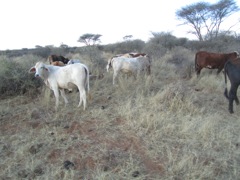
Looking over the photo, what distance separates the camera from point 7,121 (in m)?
5.80

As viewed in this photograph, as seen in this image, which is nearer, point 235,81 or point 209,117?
point 209,117

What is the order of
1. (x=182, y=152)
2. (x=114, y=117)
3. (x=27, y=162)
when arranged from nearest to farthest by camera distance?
1. (x=27, y=162)
2. (x=182, y=152)
3. (x=114, y=117)

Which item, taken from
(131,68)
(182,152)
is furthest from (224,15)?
(182,152)

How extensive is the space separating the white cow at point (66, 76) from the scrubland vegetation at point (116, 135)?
0.50 metres

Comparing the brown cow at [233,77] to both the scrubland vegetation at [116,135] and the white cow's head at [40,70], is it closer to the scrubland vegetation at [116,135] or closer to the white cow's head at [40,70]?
the scrubland vegetation at [116,135]

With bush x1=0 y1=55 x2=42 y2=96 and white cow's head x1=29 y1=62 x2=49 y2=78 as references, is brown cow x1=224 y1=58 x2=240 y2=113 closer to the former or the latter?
white cow's head x1=29 y1=62 x2=49 y2=78

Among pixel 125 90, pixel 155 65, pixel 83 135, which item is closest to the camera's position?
pixel 83 135

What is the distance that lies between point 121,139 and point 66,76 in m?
2.50

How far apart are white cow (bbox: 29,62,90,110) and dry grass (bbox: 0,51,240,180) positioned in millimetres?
467

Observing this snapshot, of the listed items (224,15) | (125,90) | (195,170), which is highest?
(224,15)

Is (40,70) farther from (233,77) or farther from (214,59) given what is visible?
(214,59)

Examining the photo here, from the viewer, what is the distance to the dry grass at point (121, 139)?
3.80 meters

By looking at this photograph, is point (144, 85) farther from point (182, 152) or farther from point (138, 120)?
point (182, 152)

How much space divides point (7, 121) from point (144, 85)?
13.7ft
